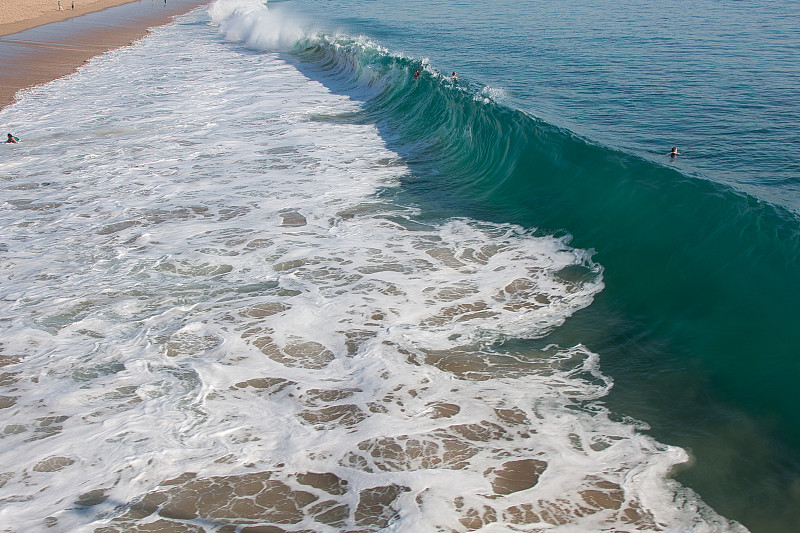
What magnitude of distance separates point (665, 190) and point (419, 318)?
4.81m

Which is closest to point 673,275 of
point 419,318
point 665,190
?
point 665,190

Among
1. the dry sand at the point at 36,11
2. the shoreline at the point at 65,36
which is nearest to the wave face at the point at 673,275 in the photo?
the shoreline at the point at 65,36

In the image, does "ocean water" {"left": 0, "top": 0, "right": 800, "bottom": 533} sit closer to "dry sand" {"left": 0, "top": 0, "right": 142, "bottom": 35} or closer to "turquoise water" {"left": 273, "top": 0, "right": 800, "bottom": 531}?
"turquoise water" {"left": 273, "top": 0, "right": 800, "bottom": 531}

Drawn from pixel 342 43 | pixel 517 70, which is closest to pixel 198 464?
pixel 517 70

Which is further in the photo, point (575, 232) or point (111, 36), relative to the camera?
point (111, 36)

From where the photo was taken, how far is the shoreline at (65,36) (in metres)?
26.6

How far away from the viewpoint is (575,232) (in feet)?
33.7

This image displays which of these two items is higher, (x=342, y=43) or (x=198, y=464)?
(x=342, y=43)

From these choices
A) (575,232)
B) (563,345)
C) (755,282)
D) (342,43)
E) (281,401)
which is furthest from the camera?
(342,43)

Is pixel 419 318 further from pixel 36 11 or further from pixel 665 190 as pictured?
pixel 36 11

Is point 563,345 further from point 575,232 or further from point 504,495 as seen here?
point 575,232

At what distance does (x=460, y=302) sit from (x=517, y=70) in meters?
14.5

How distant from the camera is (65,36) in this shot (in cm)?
3794

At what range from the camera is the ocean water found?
202 inches
